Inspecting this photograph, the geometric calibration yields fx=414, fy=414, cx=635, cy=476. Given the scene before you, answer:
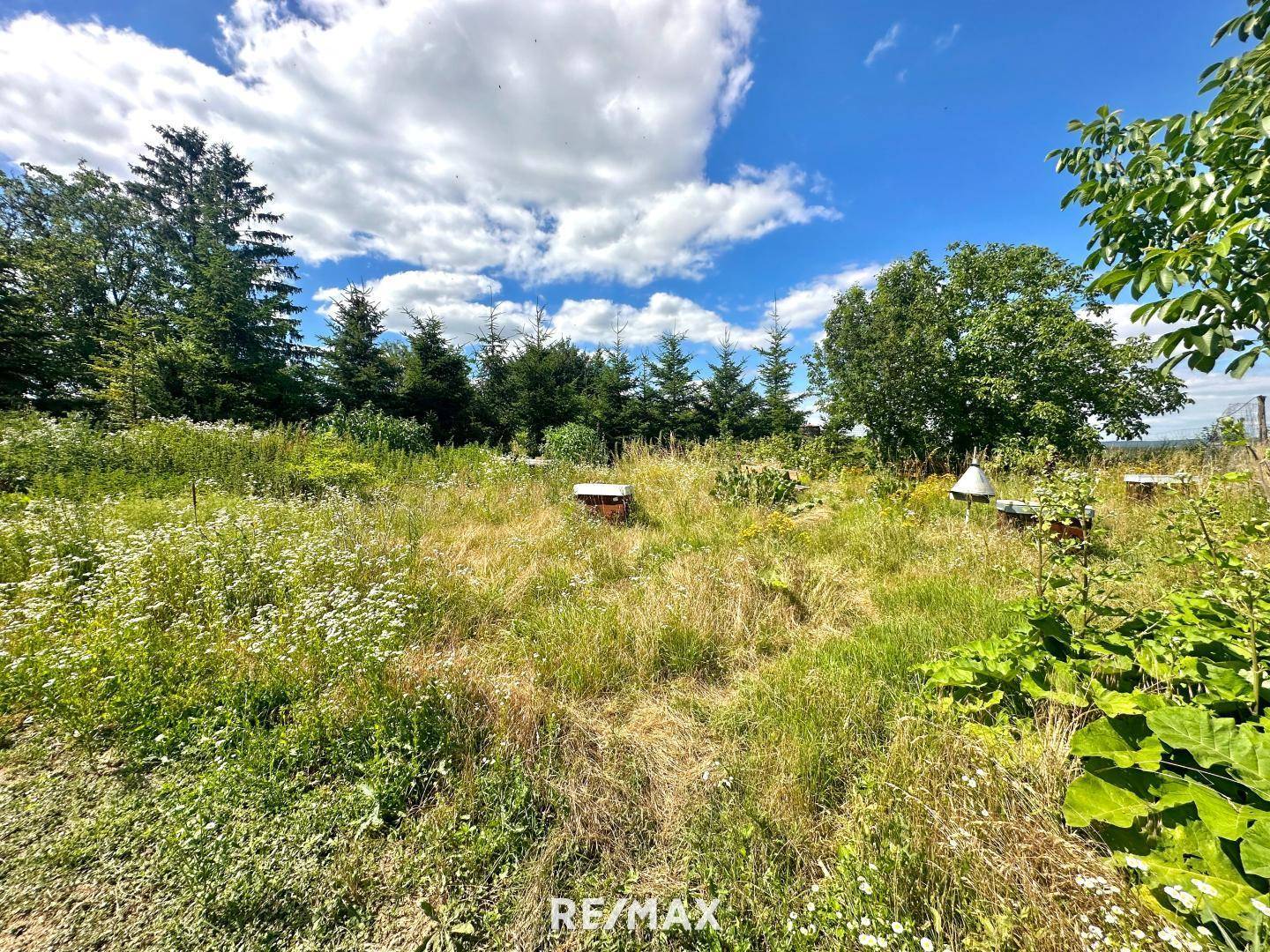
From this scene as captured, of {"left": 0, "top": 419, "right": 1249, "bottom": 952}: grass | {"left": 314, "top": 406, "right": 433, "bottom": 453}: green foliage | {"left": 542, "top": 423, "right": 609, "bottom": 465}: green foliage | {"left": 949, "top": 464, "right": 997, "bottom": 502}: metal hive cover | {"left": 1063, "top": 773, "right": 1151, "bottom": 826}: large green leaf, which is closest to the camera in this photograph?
{"left": 1063, "top": 773, "right": 1151, "bottom": 826}: large green leaf

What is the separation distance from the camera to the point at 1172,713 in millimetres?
1104

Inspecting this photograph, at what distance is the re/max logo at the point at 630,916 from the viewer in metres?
1.24

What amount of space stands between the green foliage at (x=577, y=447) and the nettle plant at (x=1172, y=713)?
290 inches

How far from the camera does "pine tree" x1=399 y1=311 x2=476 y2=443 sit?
13430 millimetres

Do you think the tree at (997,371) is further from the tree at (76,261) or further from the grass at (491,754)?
the tree at (76,261)

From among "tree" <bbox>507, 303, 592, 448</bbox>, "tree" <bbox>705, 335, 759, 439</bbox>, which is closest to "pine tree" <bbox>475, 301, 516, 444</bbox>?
"tree" <bbox>507, 303, 592, 448</bbox>

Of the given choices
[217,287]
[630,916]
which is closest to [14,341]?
[217,287]

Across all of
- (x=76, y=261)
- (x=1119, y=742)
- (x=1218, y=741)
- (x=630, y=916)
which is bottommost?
(x=630, y=916)

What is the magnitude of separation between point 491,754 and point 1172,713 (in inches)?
88.1

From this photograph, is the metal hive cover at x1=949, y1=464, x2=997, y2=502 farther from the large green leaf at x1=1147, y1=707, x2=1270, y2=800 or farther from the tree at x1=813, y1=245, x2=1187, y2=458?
the tree at x1=813, y1=245, x2=1187, y2=458

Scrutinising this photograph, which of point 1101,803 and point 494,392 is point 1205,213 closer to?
point 1101,803

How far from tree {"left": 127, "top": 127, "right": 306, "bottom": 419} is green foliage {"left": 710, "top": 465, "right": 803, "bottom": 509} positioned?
14.8 m

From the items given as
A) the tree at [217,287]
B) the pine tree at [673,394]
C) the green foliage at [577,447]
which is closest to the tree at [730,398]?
the pine tree at [673,394]

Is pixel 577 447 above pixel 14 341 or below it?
below
